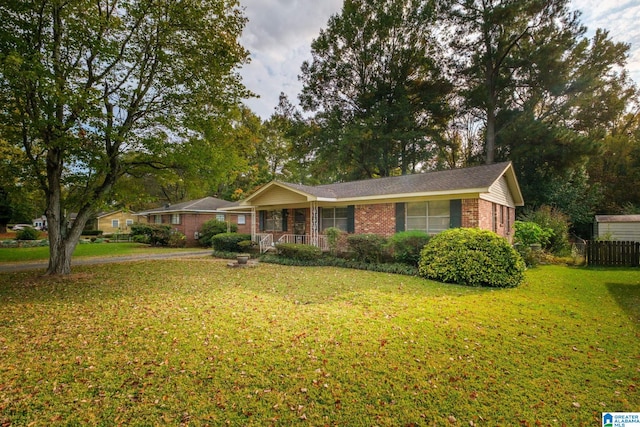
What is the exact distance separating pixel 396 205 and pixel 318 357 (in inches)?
396

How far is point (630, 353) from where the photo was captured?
13.7 feet

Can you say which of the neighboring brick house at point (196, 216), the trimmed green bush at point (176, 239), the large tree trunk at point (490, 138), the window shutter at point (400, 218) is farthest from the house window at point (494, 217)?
the trimmed green bush at point (176, 239)

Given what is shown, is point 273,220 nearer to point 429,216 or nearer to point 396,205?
point 396,205

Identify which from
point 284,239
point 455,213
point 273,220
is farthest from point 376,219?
point 273,220

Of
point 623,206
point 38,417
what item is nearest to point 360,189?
point 38,417

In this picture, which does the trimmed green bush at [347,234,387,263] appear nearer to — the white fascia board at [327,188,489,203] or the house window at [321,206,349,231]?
the white fascia board at [327,188,489,203]

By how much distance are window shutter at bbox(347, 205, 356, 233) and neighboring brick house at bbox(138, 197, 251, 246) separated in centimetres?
1128

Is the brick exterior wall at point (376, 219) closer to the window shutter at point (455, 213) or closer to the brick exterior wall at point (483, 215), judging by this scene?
the window shutter at point (455, 213)

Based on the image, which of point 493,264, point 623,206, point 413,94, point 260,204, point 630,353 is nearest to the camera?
point 630,353

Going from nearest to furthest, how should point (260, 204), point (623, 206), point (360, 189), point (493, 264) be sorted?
point (493, 264)
point (360, 189)
point (260, 204)
point (623, 206)

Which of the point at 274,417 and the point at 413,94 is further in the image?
the point at 413,94

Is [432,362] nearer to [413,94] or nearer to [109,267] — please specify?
[109,267]

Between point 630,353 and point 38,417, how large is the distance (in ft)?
24.2

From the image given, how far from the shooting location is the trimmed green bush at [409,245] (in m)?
10.6
